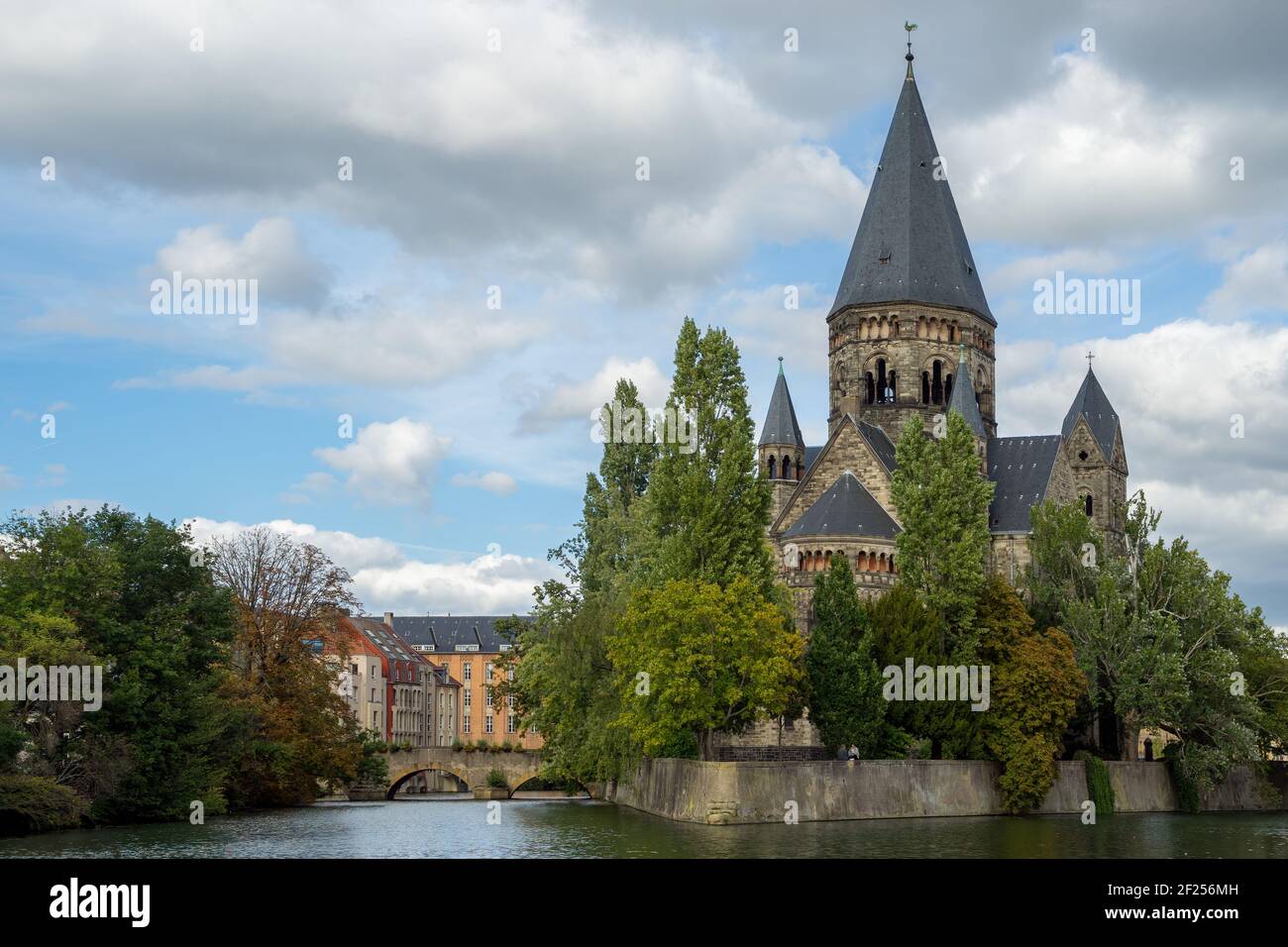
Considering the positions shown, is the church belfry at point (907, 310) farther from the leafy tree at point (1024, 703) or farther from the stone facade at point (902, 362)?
the leafy tree at point (1024, 703)

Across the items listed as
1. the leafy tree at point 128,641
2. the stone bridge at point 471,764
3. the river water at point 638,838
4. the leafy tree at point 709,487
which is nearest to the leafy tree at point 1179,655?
the river water at point 638,838

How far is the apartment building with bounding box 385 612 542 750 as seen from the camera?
134 metres

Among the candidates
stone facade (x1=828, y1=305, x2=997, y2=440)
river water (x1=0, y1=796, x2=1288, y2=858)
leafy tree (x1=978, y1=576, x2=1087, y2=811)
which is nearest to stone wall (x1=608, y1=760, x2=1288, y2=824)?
river water (x1=0, y1=796, x2=1288, y2=858)

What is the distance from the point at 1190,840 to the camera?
45531 millimetres

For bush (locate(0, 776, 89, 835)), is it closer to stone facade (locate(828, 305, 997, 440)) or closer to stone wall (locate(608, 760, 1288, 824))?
stone wall (locate(608, 760, 1288, 824))

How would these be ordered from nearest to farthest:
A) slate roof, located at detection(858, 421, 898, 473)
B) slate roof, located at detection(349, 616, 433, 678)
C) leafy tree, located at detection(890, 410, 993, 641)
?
Answer: 1. leafy tree, located at detection(890, 410, 993, 641)
2. slate roof, located at detection(858, 421, 898, 473)
3. slate roof, located at detection(349, 616, 433, 678)

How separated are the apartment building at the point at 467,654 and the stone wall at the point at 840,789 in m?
71.0

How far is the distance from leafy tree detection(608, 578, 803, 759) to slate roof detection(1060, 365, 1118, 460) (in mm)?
43028

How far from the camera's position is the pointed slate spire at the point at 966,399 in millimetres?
81938

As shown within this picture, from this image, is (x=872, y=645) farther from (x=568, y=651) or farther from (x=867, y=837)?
(x=867, y=837)

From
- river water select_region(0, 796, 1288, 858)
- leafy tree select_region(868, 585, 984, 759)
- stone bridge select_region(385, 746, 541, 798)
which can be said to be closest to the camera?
river water select_region(0, 796, 1288, 858)

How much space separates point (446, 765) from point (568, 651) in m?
26.6
